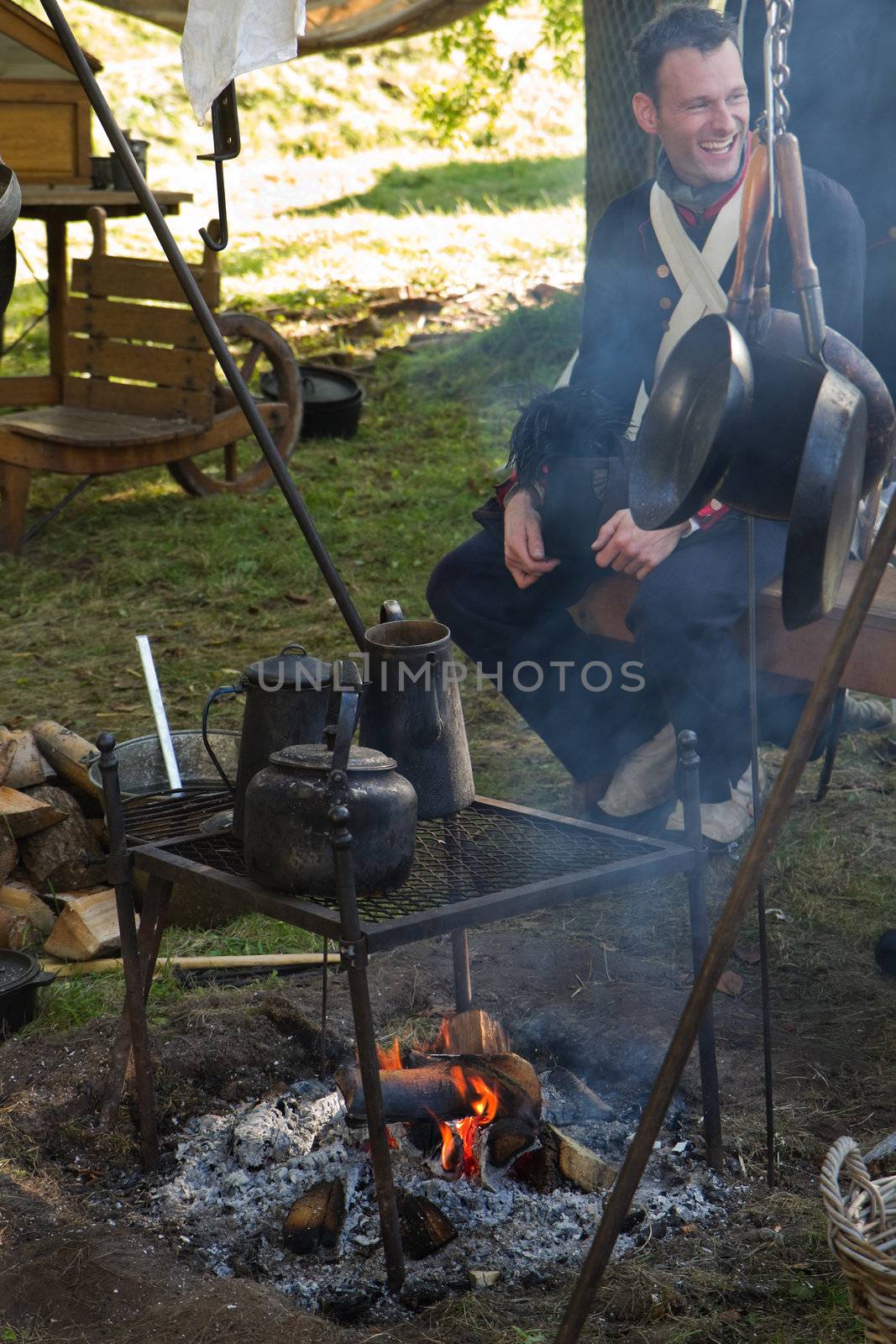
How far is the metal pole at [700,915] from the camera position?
2586 millimetres

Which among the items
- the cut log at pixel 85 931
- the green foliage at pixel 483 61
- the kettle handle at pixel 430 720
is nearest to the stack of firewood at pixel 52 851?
the cut log at pixel 85 931

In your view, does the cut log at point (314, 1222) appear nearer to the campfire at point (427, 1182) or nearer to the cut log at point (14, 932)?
the campfire at point (427, 1182)

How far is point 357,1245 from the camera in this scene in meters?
2.44

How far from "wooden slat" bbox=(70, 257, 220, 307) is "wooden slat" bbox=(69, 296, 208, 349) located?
2.5 inches

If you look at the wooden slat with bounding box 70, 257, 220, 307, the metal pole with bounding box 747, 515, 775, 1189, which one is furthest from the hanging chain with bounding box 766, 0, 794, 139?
the wooden slat with bounding box 70, 257, 220, 307

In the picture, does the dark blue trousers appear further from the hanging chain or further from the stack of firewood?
the hanging chain

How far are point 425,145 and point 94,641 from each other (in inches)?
520

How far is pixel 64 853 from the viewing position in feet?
12.8

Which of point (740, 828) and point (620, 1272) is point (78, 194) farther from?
point (620, 1272)

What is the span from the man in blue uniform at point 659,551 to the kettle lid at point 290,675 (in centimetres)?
116

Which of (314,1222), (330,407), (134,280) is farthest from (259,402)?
(314,1222)

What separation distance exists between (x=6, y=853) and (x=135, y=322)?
14.5 ft

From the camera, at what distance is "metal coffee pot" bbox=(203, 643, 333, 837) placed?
2.57 m

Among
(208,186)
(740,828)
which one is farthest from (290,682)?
(208,186)
